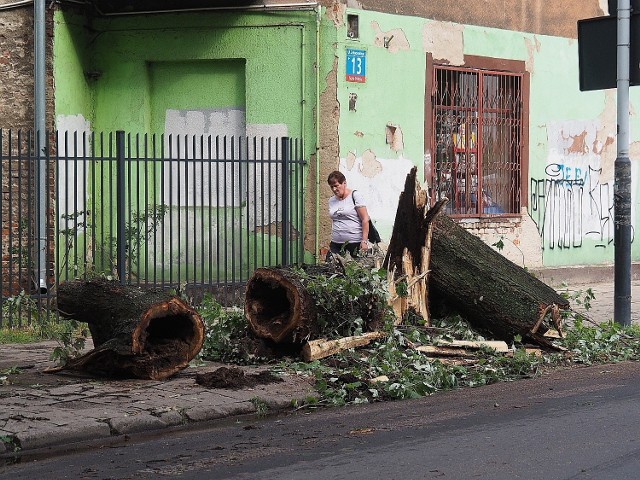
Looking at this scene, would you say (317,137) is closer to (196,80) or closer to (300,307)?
(196,80)

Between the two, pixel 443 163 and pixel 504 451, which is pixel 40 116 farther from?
pixel 504 451

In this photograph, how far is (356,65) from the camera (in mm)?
15352

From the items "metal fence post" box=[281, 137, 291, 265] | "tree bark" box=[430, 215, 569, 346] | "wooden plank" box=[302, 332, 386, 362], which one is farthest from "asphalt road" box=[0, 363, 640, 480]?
"metal fence post" box=[281, 137, 291, 265]

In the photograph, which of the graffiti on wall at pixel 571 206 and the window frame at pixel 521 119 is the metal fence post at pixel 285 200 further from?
the graffiti on wall at pixel 571 206

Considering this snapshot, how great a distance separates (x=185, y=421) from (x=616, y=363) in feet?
15.1

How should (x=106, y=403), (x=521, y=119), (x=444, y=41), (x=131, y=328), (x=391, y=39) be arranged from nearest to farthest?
(x=106, y=403) < (x=131, y=328) < (x=391, y=39) < (x=444, y=41) < (x=521, y=119)

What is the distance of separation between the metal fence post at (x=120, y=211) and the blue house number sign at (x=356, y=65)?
3460 millimetres

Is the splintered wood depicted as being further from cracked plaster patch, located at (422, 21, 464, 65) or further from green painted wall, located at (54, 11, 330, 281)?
cracked plaster patch, located at (422, 21, 464, 65)

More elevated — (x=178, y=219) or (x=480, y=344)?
(x=178, y=219)

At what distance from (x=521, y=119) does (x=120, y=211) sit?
23.6 ft

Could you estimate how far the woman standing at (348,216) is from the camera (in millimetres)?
13305

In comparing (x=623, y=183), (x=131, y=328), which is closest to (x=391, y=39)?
(x=623, y=183)

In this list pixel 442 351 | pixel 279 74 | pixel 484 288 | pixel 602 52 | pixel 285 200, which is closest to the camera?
pixel 442 351

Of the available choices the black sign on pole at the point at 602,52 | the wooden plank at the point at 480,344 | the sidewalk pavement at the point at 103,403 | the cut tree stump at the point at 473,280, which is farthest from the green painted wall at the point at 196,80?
the sidewalk pavement at the point at 103,403
